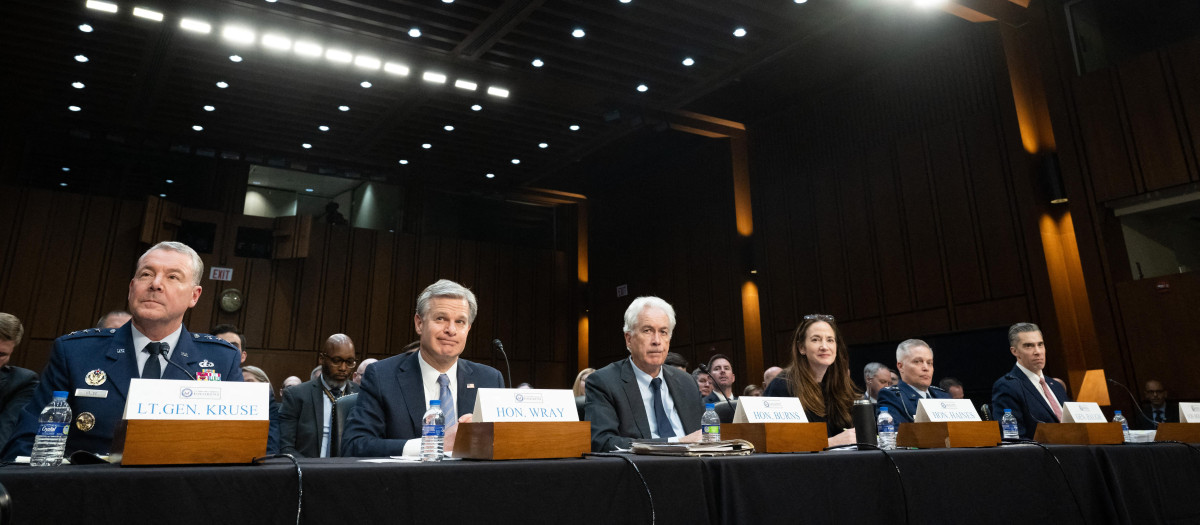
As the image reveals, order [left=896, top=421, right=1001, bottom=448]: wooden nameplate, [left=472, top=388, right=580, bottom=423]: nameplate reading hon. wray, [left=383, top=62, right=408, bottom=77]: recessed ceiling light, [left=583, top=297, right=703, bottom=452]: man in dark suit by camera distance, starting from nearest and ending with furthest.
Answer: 1. [left=472, top=388, right=580, bottom=423]: nameplate reading hon. wray
2. [left=896, top=421, right=1001, bottom=448]: wooden nameplate
3. [left=583, top=297, right=703, bottom=452]: man in dark suit
4. [left=383, top=62, right=408, bottom=77]: recessed ceiling light

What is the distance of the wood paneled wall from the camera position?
31.2 ft

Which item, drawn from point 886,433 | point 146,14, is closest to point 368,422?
point 886,433

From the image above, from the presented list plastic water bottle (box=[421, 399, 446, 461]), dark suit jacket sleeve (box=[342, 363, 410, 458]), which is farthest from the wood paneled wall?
plastic water bottle (box=[421, 399, 446, 461])

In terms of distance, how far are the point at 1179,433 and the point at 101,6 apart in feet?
30.3

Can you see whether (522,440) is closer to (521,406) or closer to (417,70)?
(521,406)

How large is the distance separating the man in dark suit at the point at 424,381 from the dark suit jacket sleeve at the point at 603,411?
375 mm

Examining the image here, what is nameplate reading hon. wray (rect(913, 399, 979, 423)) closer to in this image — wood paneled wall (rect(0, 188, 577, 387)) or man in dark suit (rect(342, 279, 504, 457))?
man in dark suit (rect(342, 279, 504, 457))

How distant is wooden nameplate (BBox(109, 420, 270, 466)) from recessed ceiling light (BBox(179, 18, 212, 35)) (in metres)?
7.62

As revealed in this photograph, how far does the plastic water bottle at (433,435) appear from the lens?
1795 mm

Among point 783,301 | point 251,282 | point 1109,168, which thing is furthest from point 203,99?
point 1109,168

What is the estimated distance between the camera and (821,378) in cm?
318

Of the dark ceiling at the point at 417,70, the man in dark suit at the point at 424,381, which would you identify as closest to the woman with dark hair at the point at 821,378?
the man in dark suit at the point at 424,381

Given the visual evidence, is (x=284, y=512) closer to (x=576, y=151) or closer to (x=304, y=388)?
(x=304, y=388)

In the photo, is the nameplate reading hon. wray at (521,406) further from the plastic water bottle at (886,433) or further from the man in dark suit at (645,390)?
the plastic water bottle at (886,433)
